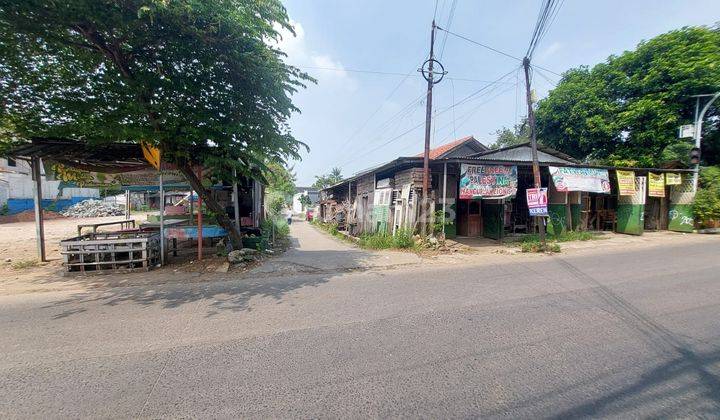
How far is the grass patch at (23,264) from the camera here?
780cm

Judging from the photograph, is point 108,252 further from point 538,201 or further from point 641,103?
point 641,103

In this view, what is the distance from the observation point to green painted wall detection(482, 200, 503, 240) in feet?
41.7

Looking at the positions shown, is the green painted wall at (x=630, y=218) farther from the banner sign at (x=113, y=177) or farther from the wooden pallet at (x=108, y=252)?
the wooden pallet at (x=108, y=252)

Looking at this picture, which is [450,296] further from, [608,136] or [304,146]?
[608,136]

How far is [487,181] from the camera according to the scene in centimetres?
1109

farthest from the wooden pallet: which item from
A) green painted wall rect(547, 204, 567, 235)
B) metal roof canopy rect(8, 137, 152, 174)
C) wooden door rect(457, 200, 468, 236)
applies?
green painted wall rect(547, 204, 567, 235)

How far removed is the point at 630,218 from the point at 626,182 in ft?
6.20

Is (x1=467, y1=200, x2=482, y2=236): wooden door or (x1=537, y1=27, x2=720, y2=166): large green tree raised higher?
(x1=537, y1=27, x2=720, y2=166): large green tree

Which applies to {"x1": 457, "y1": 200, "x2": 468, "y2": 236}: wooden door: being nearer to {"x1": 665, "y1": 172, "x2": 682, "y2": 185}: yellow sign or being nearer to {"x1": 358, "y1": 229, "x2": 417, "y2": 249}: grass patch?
{"x1": 358, "y1": 229, "x2": 417, "y2": 249}: grass patch

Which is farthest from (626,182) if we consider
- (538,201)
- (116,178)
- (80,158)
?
(80,158)

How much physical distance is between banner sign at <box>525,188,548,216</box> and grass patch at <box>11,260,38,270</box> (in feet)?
49.0

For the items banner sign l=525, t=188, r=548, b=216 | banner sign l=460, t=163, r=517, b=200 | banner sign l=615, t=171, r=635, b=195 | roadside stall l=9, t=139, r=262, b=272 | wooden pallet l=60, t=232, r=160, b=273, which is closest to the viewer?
wooden pallet l=60, t=232, r=160, b=273

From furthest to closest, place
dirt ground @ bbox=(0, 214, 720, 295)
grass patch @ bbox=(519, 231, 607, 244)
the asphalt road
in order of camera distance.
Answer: grass patch @ bbox=(519, 231, 607, 244), dirt ground @ bbox=(0, 214, 720, 295), the asphalt road

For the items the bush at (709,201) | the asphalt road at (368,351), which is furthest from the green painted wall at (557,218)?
the asphalt road at (368,351)
